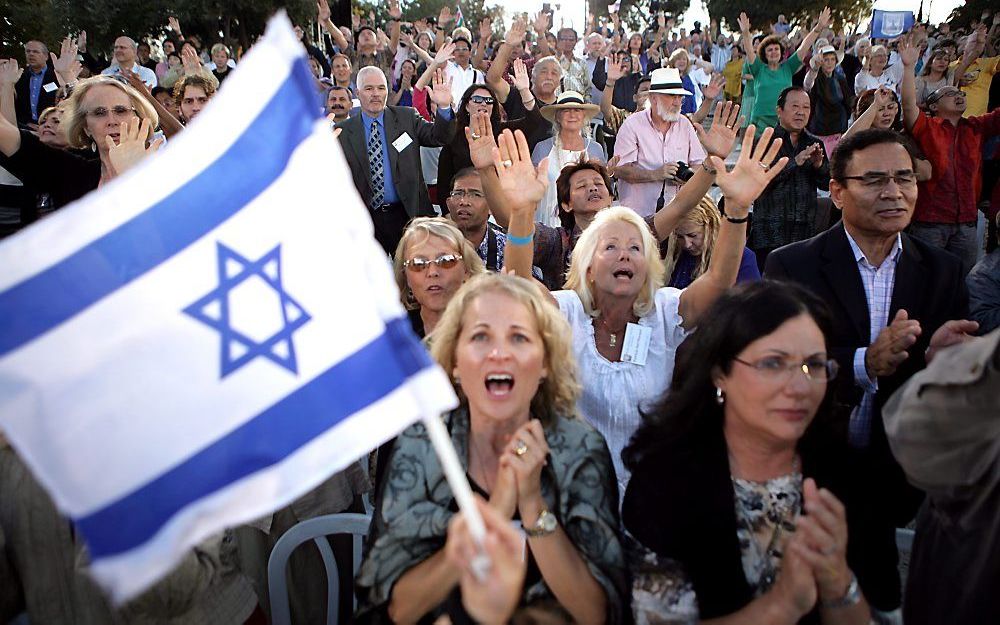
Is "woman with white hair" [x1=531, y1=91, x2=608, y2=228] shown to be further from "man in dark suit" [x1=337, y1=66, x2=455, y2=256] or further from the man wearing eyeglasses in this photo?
the man wearing eyeglasses

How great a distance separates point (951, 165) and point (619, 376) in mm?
4928

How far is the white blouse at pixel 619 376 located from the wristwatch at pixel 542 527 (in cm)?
100

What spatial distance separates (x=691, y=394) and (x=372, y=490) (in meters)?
1.48

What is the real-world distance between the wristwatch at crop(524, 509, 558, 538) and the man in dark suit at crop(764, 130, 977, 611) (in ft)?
5.20

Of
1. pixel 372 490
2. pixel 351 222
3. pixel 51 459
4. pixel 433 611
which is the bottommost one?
pixel 372 490

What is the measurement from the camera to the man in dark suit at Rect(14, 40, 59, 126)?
9.90m

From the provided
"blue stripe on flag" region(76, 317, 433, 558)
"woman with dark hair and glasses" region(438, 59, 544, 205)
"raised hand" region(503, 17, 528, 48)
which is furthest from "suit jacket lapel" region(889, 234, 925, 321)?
"raised hand" region(503, 17, 528, 48)

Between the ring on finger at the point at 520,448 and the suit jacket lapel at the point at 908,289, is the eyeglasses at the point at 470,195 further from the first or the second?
the ring on finger at the point at 520,448

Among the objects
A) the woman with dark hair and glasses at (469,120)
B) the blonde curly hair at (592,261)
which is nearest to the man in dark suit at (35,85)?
the woman with dark hair and glasses at (469,120)

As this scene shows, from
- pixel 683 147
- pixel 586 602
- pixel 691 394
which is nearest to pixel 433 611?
pixel 586 602

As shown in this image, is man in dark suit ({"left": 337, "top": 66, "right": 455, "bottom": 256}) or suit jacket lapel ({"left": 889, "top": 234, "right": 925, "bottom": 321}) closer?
suit jacket lapel ({"left": 889, "top": 234, "right": 925, "bottom": 321})

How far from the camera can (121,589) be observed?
1397 millimetres

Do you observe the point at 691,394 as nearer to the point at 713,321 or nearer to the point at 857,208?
the point at 713,321

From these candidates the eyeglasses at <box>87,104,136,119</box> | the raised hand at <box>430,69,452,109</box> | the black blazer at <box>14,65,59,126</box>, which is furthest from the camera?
the black blazer at <box>14,65,59,126</box>
